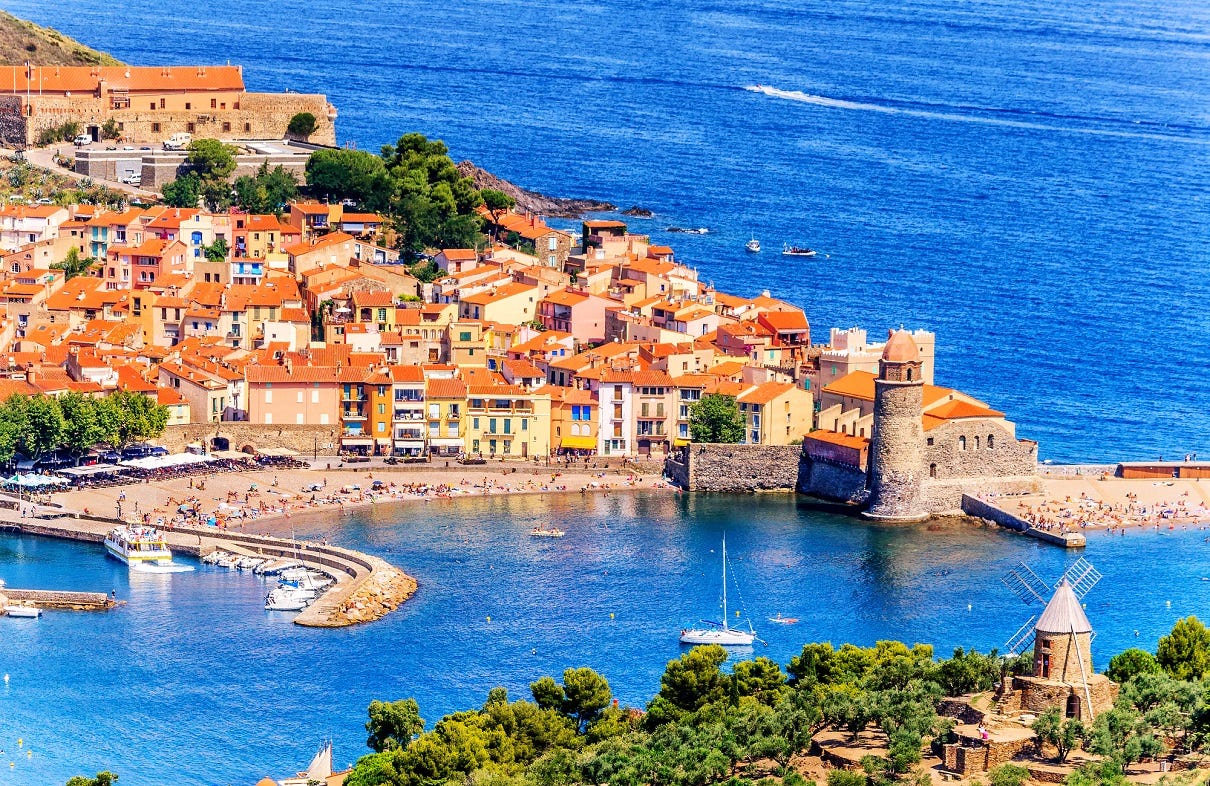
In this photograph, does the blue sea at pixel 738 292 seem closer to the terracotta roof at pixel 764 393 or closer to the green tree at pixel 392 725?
the green tree at pixel 392 725

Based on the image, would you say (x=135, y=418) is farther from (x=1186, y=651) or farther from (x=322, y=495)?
(x=1186, y=651)

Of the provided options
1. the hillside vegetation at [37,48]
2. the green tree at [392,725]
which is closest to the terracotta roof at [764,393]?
the green tree at [392,725]

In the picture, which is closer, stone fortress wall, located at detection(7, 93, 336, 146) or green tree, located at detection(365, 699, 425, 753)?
green tree, located at detection(365, 699, 425, 753)

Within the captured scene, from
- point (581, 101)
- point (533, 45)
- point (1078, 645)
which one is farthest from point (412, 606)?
point (533, 45)

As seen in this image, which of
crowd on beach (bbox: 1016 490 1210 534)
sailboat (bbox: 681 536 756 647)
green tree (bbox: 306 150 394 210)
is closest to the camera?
sailboat (bbox: 681 536 756 647)

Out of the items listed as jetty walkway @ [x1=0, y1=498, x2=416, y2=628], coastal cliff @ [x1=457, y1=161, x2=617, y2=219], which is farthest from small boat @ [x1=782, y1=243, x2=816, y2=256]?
jetty walkway @ [x1=0, y1=498, x2=416, y2=628]

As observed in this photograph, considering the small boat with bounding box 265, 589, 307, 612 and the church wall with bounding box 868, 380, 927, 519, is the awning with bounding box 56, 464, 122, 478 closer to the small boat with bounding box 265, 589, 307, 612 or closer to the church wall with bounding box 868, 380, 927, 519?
the small boat with bounding box 265, 589, 307, 612

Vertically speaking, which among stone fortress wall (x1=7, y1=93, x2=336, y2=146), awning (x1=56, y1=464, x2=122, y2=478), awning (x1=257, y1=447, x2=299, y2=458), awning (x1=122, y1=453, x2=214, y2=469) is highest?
stone fortress wall (x1=7, y1=93, x2=336, y2=146)
